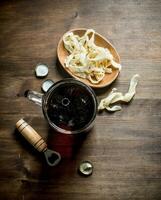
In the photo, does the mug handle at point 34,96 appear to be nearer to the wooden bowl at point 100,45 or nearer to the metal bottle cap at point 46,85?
the metal bottle cap at point 46,85

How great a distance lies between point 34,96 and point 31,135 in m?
0.17

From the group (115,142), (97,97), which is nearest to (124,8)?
(97,97)

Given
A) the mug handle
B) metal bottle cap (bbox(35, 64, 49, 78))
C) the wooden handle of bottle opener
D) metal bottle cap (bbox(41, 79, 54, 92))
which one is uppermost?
metal bottle cap (bbox(35, 64, 49, 78))

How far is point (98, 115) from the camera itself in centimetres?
156

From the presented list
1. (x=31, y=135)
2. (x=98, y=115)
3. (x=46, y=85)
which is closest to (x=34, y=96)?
(x=46, y=85)

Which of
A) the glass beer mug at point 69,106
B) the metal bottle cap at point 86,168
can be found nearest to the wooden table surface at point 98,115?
the metal bottle cap at point 86,168

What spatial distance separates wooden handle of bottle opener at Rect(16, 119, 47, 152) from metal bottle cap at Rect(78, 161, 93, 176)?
16 centimetres

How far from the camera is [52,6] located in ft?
5.66

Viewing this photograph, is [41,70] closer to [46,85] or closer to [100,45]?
[46,85]

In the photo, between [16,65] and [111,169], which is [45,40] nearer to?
[16,65]

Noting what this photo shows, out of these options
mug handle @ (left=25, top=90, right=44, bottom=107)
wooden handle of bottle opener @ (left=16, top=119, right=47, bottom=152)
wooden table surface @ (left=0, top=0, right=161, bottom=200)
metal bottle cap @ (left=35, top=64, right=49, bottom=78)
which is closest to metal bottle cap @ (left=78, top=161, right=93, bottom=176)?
wooden table surface @ (left=0, top=0, right=161, bottom=200)

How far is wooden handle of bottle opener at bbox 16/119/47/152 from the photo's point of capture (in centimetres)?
148

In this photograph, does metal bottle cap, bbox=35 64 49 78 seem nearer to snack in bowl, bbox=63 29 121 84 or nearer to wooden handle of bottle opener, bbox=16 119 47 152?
snack in bowl, bbox=63 29 121 84

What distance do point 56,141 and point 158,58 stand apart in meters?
0.55
